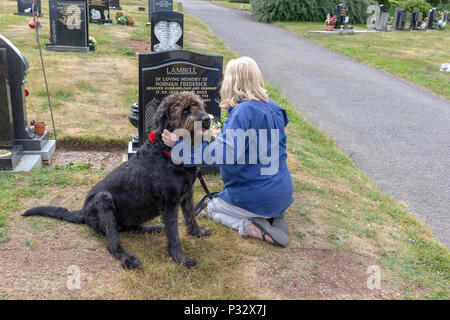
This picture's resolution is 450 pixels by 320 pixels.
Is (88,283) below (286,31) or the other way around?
below

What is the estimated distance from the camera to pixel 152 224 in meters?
4.47

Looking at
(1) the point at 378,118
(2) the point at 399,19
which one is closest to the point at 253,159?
(1) the point at 378,118

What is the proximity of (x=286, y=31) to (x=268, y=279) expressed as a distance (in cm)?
2419

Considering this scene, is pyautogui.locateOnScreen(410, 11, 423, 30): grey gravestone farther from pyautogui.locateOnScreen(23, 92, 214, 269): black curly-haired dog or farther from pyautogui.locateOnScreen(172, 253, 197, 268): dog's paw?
pyautogui.locateOnScreen(172, 253, 197, 268): dog's paw

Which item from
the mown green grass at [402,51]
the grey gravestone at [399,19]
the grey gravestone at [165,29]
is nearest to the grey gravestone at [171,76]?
the grey gravestone at [165,29]

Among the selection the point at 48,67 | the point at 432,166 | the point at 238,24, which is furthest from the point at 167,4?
the point at 432,166

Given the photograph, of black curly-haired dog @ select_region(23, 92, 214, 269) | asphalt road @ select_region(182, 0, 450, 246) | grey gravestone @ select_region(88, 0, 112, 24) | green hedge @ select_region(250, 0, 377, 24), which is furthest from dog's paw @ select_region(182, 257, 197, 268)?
green hedge @ select_region(250, 0, 377, 24)

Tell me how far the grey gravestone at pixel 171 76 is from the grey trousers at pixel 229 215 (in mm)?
1861

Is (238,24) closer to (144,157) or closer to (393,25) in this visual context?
(393,25)

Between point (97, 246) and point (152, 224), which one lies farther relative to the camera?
point (152, 224)

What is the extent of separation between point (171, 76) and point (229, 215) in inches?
91.0

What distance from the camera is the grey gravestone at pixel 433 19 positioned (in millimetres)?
29297

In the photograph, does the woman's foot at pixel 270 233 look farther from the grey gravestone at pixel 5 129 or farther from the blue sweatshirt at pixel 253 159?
the grey gravestone at pixel 5 129

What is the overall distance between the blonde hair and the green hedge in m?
27.0
